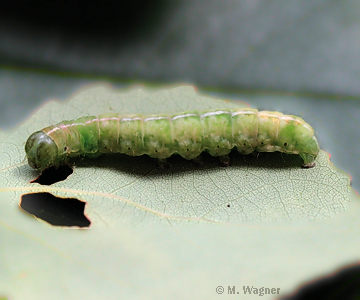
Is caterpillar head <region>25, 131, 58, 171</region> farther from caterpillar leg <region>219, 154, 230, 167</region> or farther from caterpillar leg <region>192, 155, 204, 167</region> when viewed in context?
caterpillar leg <region>219, 154, 230, 167</region>

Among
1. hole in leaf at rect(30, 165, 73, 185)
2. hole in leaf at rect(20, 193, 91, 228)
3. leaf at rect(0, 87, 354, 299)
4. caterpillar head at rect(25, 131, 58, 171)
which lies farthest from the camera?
hole in leaf at rect(30, 165, 73, 185)

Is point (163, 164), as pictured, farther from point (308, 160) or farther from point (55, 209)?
point (308, 160)

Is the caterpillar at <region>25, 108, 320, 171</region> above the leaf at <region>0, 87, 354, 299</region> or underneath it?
above

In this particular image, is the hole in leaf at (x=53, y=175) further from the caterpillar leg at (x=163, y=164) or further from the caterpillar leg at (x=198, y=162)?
the caterpillar leg at (x=198, y=162)

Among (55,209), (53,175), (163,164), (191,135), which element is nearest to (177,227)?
(163,164)

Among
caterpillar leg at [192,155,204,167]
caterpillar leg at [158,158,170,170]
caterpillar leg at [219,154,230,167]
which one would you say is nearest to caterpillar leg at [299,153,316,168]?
caterpillar leg at [219,154,230,167]

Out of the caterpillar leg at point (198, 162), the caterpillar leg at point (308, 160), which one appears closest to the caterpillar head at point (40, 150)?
the caterpillar leg at point (198, 162)

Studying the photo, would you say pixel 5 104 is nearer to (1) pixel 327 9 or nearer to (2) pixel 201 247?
(2) pixel 201 247
